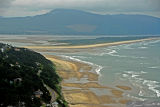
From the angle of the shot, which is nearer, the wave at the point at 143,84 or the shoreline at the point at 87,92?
the shoreline at the point at 87,92

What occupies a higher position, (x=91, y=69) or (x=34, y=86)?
(x=34, y=86)

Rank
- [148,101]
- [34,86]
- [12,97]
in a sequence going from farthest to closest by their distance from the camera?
[148,101] → [34,86] → [12,97]

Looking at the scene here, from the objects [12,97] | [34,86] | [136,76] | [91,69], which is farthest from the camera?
[91,69]

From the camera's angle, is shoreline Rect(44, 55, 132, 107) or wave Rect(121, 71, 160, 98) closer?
shoreline Rect(44, 55, 132, 107)

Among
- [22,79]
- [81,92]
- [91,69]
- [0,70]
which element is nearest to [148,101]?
[81,92]

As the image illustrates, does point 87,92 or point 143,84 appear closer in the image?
point 87,92

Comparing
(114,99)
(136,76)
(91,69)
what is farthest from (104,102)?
(91,69)

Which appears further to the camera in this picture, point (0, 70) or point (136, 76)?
point (136, 76)

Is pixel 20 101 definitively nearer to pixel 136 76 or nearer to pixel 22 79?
pixel 22 79

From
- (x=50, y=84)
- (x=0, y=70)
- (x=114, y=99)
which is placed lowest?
(x=114, y=99)

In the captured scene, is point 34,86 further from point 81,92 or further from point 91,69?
point 91,69
